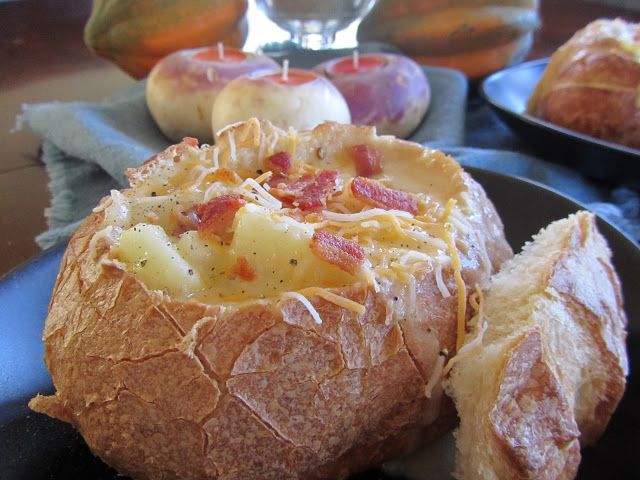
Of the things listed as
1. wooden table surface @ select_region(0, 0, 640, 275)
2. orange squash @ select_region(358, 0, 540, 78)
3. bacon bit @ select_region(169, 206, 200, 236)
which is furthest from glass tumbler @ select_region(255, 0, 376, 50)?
bacon bit @ select_region(169, 206, 200, 236)

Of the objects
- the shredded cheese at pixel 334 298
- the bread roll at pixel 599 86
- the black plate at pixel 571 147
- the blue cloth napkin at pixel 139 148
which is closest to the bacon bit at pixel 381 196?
the shredded cheese at pixel 334 298

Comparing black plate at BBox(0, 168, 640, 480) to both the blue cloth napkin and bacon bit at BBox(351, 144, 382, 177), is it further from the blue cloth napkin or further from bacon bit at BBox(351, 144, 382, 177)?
bacon bit at BBox(351, 144, 382, 177)

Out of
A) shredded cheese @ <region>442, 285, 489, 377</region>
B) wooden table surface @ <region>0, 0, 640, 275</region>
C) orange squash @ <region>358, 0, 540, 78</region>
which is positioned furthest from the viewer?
orange squash @ <region>358, 0, 540, 78</region>

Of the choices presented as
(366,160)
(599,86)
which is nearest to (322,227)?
(366,160)

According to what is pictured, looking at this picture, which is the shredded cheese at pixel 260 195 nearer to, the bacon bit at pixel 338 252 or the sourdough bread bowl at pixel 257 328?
the sourdough bread bowl at pixel 257 328

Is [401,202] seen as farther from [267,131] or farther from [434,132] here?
[434,132]

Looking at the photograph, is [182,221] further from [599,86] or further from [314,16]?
[314,16]
